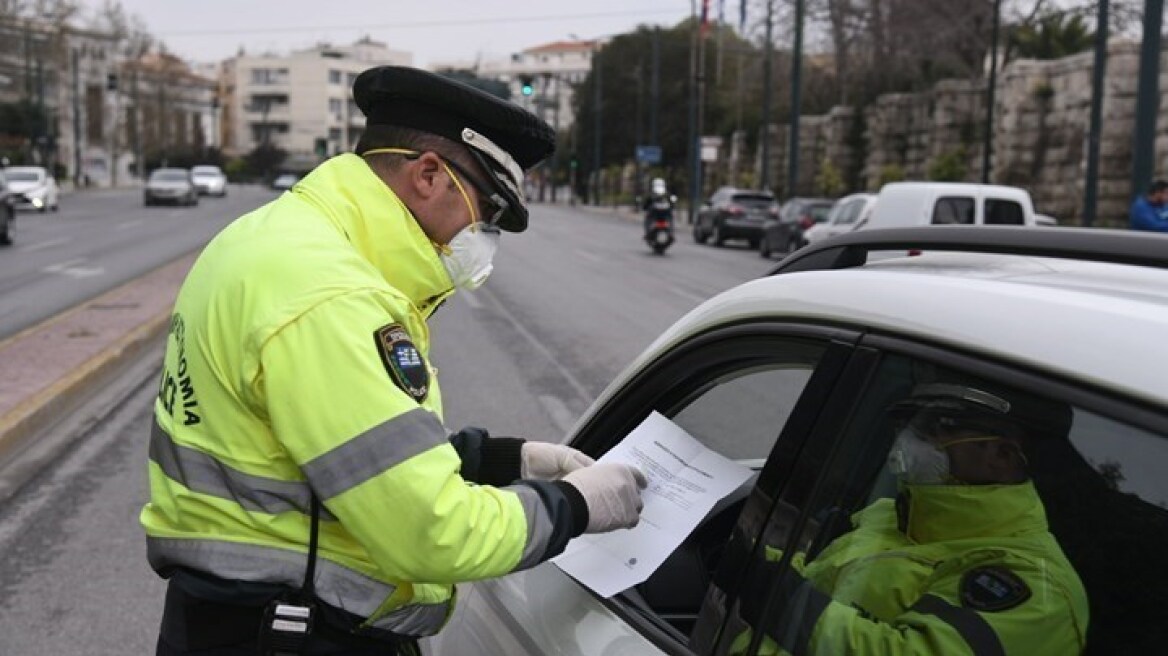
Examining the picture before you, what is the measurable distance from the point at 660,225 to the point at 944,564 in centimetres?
2620

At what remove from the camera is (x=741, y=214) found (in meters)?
32.6

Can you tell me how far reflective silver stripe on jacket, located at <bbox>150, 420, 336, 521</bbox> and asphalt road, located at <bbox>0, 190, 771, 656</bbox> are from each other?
287cm

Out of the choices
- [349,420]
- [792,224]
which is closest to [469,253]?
[349,420]

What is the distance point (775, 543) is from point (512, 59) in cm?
17878

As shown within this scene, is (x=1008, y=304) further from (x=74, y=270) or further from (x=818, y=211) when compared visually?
(x=818, y=211)

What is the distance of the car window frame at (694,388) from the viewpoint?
5.55 ft

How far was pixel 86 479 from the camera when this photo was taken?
6.82 m

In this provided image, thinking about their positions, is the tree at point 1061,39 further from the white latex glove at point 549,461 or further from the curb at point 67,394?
the white latex glove at point 549,461

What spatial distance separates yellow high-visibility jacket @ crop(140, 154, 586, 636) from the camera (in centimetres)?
167

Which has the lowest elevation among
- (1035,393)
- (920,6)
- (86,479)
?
(86,479)

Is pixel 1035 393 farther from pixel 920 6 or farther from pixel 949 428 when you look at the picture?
pixel 920 6

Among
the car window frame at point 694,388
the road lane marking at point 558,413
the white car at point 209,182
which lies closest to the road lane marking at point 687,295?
the road lane marking at point 558,413

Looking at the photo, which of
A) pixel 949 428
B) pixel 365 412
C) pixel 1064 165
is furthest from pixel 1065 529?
pixel 1064 165

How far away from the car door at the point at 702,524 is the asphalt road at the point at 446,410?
2.58m
